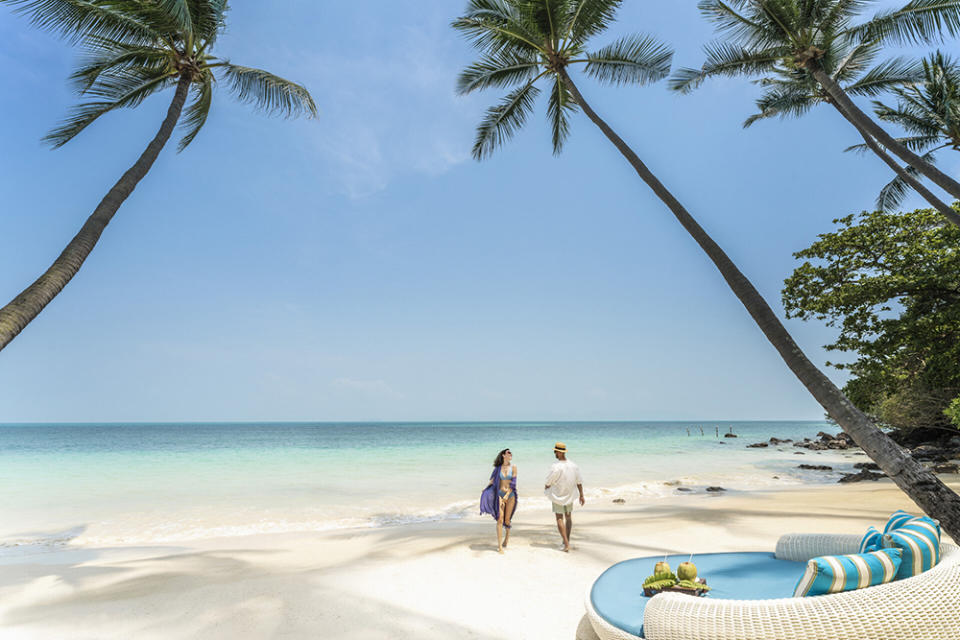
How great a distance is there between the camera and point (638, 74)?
33.1 feet

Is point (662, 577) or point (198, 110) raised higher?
point (198, 110)

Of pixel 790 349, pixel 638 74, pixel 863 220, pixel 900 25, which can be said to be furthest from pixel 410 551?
pixel 863 220

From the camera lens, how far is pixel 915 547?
2.74m

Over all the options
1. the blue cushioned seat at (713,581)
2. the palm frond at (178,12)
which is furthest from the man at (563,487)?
the palm frond at (178,12)

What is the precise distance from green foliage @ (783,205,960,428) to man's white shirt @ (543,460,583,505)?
10660 millimetres

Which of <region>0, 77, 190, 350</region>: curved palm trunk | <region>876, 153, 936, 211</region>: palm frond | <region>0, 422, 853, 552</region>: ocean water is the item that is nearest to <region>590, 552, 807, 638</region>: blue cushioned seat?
<region>0, 77, 190, 350</region>: curved palm trunk

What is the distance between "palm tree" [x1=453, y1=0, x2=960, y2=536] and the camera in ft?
17.5

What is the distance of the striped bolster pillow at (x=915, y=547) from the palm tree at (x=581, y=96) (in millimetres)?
2820

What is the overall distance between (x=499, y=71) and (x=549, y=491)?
8.75 m

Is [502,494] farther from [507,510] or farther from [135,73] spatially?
[135,73]

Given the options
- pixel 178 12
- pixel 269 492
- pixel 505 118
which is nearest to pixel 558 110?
pixel 505 118

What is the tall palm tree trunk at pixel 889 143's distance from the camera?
321 inches

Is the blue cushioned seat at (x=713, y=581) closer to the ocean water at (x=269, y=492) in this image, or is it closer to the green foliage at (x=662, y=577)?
the green foliage at (x=662, y=577)

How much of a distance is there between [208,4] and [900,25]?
12.2 meters
